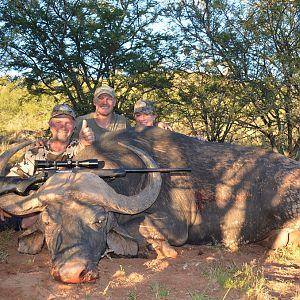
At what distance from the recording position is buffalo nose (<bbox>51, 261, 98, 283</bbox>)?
12.0 feet

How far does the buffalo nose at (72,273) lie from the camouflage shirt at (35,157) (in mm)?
2401

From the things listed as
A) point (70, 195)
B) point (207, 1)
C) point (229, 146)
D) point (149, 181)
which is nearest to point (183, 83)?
point (207, 1)

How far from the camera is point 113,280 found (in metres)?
4.18

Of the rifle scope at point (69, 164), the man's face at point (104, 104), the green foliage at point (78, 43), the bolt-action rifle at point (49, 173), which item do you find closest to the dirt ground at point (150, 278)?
the bolt-action rifle at point (49, 173)

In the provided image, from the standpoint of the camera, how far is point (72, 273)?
367 centimetres

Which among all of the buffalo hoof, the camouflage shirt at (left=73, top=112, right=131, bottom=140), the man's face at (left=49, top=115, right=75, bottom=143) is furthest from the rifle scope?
the camouflage shirt at (left=73, top=112, right=131, bottom=140)

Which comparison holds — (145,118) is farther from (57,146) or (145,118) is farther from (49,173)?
(49,173)

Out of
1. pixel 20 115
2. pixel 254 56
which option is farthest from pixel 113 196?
pixel 20 115

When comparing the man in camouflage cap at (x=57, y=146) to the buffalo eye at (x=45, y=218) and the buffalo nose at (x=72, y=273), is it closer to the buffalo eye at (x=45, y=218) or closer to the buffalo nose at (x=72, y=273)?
the buffalo eye at (x=45, y=218)

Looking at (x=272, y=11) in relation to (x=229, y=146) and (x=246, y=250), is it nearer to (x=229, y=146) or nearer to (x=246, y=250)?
(x=229, y=146)

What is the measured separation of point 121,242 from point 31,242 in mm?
932

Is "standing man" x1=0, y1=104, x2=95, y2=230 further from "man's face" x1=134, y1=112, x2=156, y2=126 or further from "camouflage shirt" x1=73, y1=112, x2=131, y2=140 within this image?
"man's face" x1=134, y1=112, x2=156, y2=126

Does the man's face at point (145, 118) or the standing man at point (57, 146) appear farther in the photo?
the man's face at point (145, 118)

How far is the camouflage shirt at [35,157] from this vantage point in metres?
5.92
